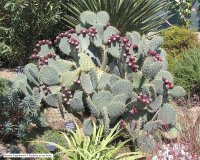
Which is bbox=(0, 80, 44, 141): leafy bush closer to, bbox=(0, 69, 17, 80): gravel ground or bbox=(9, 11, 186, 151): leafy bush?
bbox=(9, 11, 186, 151): leafy bush

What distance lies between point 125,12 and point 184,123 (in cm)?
368

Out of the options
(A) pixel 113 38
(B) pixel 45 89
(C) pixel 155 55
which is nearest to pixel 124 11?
(A) pixel 113 38

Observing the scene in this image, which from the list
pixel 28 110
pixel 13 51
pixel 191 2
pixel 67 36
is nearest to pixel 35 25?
pixel 13 51

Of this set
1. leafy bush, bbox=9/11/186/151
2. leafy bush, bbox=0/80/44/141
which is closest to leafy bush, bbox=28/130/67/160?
leafy bush, bbox=0/80/44/141

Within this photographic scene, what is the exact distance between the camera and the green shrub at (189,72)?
23.7 feet

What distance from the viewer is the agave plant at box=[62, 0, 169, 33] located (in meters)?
7.86

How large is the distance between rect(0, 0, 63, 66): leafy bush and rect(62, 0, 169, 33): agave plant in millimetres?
312

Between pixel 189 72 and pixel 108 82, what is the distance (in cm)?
212

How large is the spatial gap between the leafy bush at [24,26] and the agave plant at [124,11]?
0.31 metres

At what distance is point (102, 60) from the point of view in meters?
6.17

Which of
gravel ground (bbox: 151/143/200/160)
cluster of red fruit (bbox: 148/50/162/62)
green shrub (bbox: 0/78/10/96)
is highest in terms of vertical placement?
cluster of red fruit (bbox: 148/50/162/62)

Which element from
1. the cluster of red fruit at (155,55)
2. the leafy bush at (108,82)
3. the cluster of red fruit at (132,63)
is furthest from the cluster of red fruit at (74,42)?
the cluster of red fruit at (155,55)

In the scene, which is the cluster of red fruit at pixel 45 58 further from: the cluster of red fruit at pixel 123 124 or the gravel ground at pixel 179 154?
the gravel ground at pixel 179 154

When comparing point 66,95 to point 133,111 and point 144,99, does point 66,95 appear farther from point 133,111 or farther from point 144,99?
point 144,99
